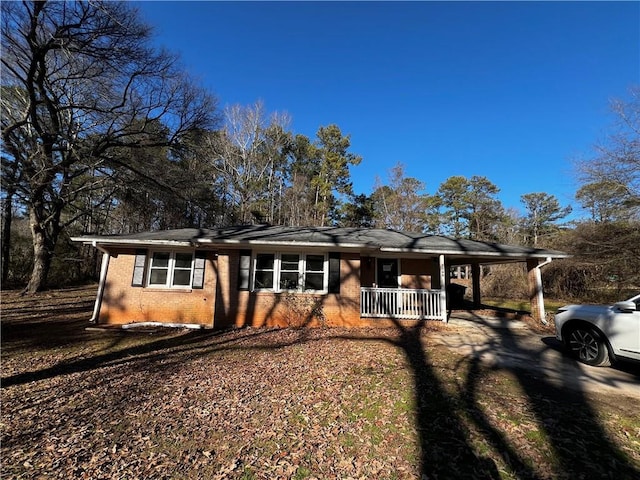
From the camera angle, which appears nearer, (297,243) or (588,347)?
(588,347)

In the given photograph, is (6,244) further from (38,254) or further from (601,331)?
(601,331)

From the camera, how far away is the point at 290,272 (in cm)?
1023

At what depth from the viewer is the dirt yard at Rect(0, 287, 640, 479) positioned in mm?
3072

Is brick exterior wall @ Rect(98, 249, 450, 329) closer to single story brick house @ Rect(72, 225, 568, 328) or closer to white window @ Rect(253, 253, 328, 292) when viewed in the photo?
single story brick house @ Rect(72, 225, 568, 328)

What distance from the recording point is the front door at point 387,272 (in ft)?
41.3

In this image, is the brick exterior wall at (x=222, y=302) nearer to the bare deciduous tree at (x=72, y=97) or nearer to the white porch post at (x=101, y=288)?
the white porch post at (x=101, y=288)

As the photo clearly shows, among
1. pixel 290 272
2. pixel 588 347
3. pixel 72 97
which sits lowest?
pixel 588 347

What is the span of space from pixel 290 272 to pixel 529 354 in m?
6.76

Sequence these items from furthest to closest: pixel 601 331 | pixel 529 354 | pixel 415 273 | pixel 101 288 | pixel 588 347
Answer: pixel 415 273
pixel 101 288
pixel 529 354
pixel 588 347
pixel 601 331

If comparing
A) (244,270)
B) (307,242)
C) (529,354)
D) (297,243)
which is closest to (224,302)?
(244,270)

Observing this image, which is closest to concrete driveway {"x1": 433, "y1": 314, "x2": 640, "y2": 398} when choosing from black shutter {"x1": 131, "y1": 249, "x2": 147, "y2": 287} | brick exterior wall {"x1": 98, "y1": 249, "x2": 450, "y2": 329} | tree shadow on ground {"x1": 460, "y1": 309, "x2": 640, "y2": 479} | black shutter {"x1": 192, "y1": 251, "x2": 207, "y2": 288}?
tree shadow on ground {"x1": 460, "y1": 309, "x2": 640, "y2": 479}

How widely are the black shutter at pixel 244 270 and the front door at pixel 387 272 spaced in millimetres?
5399

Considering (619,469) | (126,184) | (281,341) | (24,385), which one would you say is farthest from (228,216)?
(619,469)

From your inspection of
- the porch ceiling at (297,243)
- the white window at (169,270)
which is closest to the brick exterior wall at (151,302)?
the white window at (169,270)
